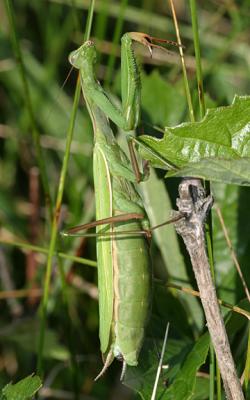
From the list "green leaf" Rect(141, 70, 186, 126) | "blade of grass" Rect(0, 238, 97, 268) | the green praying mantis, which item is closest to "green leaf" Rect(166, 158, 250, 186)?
the green praying mantis

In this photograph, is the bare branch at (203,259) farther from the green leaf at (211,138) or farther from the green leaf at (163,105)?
the green leaf at (163,105)

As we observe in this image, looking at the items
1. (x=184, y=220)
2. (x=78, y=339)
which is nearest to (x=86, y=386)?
(x=78, y=339)

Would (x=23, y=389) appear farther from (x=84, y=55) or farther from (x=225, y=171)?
(x=84, y=55)

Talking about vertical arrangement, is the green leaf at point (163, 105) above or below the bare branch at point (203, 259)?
above

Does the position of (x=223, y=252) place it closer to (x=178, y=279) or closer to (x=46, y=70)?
(x=178, y=279)

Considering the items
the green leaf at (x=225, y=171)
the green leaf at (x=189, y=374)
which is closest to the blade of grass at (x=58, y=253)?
the green leaf at (x=189, y=374)

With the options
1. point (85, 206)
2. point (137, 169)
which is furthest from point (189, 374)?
point (85, 206)
